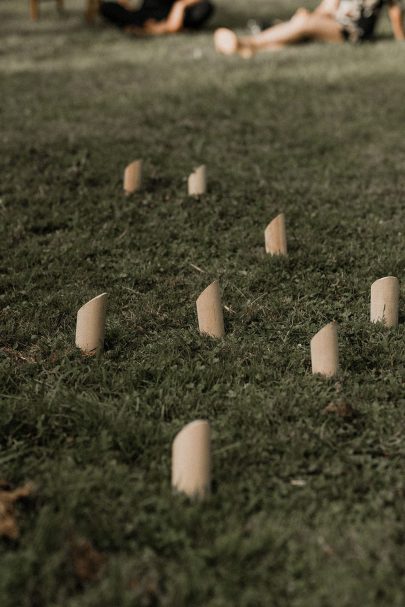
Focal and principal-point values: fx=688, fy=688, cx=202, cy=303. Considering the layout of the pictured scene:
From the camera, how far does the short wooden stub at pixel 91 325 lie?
2.55m

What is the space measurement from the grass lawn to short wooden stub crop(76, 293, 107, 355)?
0.05m

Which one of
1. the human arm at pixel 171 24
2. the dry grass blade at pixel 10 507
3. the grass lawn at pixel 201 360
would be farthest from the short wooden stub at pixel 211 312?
the human arm at pixel 171 24

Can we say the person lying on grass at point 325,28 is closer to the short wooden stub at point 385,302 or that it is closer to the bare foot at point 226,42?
the bare foot at point 226,42

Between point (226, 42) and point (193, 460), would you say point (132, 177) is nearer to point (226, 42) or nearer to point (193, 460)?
point (193, 460)

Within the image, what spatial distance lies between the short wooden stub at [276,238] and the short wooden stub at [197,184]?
2.81ft

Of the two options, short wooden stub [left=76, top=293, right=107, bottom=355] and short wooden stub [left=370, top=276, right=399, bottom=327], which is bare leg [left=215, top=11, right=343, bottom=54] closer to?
short wooden stub [left=370, top=276, right=399, bottom=327]

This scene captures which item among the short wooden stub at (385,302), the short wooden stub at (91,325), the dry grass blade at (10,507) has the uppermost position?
the dry grass blade at (10,507)

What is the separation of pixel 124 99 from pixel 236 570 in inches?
202

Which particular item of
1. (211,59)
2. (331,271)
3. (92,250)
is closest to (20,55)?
(211,59)

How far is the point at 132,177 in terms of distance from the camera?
4.14 metres

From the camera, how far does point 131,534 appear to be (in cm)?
183

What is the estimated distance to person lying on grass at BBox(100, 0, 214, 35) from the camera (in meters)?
9.15

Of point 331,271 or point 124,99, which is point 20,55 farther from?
point 331,271

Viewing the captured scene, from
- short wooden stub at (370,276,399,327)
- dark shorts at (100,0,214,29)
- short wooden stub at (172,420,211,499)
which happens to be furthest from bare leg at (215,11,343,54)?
short wooden stub at (172,420,211,499)
